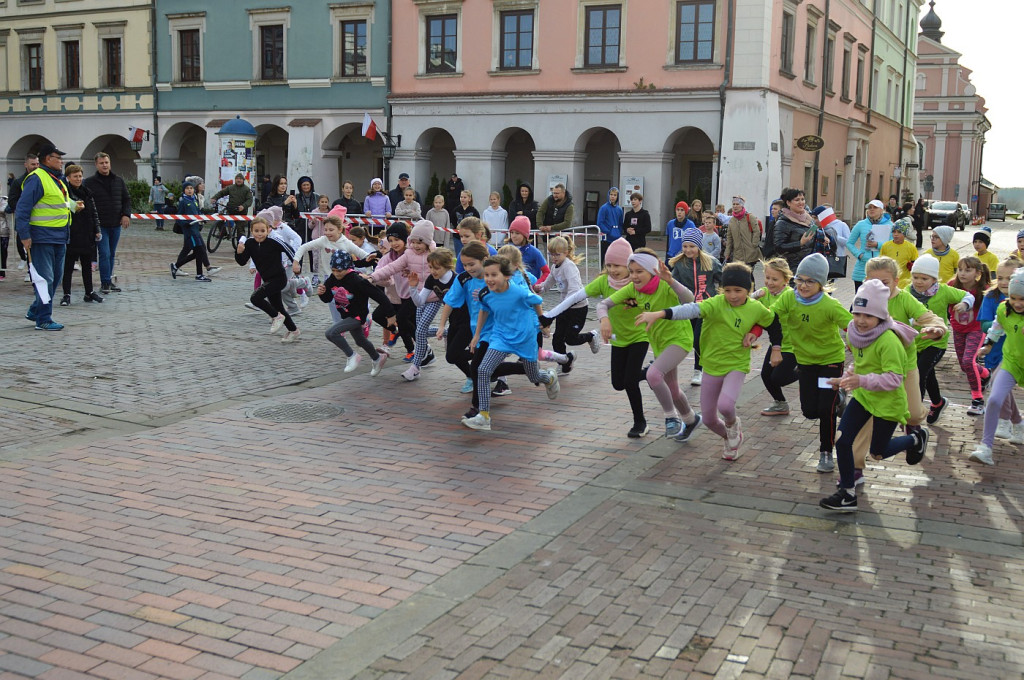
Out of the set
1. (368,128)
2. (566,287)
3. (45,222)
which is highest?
(368,128)

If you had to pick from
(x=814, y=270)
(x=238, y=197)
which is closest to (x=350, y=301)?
(x=814, y=270)

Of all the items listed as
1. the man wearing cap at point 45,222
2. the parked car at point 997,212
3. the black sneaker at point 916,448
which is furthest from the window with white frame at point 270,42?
the parked car at point 997,212

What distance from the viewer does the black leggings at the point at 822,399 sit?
728 centimetres

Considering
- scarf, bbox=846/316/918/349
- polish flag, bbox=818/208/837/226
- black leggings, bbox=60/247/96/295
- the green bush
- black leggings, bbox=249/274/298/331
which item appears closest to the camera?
scarf, bbox=846/316/918/349

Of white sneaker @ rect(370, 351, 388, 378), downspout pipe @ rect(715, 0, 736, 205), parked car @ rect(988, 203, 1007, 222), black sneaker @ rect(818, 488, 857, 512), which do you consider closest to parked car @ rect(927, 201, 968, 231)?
parked car @ rect(988, 203, 1007, 222)

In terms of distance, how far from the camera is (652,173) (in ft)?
104

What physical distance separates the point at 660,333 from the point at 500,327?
1.34 metres

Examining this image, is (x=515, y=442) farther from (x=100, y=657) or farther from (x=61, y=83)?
(x=61, y=83)

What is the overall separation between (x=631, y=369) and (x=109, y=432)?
407 centimetres

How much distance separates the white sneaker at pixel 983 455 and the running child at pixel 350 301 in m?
5.66

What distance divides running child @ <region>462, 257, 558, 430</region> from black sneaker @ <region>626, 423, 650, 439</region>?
1.04 metres

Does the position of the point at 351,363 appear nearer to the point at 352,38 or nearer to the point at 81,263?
the point at 81,263

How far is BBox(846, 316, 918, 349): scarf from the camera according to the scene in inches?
254

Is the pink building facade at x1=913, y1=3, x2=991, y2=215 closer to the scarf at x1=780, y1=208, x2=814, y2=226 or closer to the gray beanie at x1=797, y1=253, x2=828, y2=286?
the scarf at x1=780, y1=208, x2=814, y2=226
